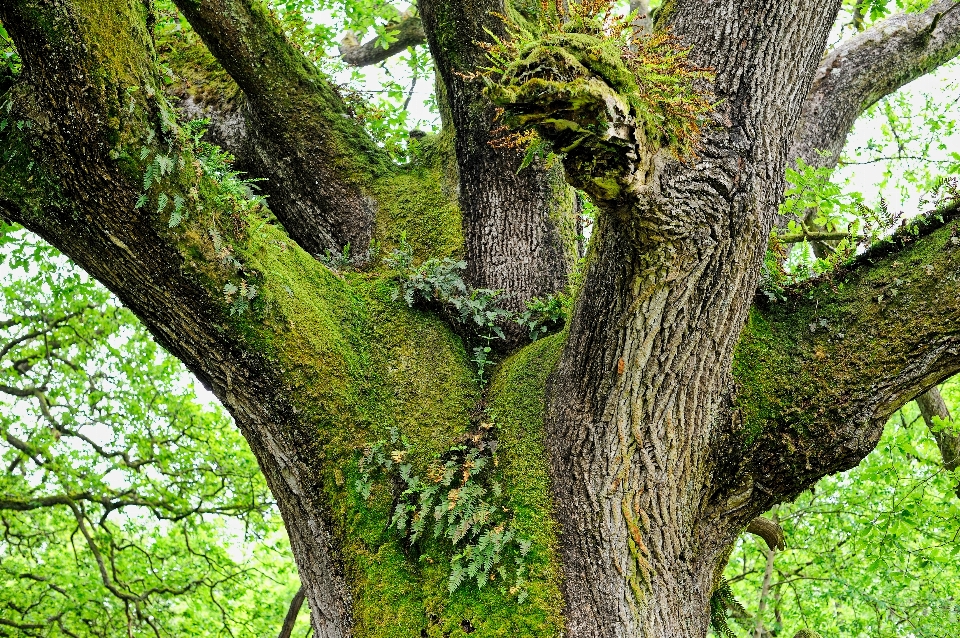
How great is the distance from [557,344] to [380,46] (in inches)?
262

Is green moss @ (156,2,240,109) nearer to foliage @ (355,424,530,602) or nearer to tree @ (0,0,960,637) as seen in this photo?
tree @ (0,0,960,637)

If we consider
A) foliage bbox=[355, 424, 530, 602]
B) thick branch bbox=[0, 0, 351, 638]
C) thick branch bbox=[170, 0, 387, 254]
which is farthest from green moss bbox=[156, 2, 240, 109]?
foliage bbox=[355, 424, 530, 602]

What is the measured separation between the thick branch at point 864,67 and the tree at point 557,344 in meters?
1.86

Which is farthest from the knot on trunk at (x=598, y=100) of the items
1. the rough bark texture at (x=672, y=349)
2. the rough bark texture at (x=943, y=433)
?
the rough bark texture at (x=943, y=433)

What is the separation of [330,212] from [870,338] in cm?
350

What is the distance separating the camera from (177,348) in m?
3.80

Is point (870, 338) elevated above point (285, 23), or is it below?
below

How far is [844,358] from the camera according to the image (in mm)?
3545

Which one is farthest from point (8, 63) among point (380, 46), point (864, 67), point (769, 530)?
point (380, 46)

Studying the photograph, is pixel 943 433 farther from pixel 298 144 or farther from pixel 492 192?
pixel 298 144

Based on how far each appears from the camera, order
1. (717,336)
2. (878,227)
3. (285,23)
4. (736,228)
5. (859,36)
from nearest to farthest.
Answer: (736,228) → (717,336) → (878,227) → (859,36) → (285,23)

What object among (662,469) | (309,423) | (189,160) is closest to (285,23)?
(189,160)

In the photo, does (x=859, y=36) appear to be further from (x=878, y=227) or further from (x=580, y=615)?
(x=580, y=615)

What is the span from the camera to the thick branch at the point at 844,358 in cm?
338
